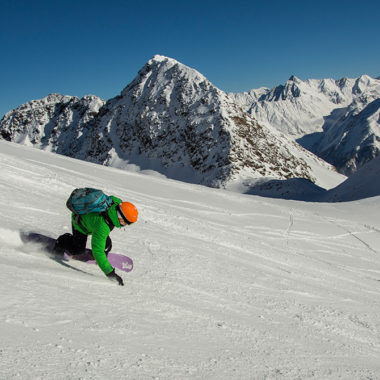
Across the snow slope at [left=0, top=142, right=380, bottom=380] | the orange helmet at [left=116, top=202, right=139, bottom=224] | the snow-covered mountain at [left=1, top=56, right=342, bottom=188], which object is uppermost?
the snow-covered mountain at [left=1, top=56, right=342, bottom=188]

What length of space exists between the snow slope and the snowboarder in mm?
219

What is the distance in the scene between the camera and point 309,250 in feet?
35.1

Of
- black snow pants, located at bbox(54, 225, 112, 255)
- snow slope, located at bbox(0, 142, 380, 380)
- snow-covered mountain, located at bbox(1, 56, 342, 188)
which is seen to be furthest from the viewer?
snow-covered mountain, located at bbox(1, 56, 342, 188)

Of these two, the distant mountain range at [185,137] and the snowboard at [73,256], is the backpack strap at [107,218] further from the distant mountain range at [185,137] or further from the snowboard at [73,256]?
the distant mountain range at [185,137]

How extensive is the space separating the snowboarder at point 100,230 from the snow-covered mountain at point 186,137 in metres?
45.5

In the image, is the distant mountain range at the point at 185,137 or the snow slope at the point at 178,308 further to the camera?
the distant mountain range at the point at 185,137

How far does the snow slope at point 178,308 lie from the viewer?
254 cm

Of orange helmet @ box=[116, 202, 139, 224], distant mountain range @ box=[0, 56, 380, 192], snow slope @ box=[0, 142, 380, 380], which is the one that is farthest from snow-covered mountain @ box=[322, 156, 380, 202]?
orange helmet @ box=[116, 202, 139, 224]

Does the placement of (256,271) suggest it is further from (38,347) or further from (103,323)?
(38,347)

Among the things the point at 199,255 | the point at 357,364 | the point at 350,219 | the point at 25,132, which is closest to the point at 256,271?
the point at 199,255

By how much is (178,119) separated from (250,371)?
6511cm

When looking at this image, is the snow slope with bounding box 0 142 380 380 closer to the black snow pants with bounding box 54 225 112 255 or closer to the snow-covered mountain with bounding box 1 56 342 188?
the black snow pants with bounding box 54 225 112 255

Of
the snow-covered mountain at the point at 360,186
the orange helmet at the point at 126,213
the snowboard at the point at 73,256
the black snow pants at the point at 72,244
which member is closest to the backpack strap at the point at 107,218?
the orange helmet at the point at 126,213

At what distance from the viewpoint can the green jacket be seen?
4.35 metres
